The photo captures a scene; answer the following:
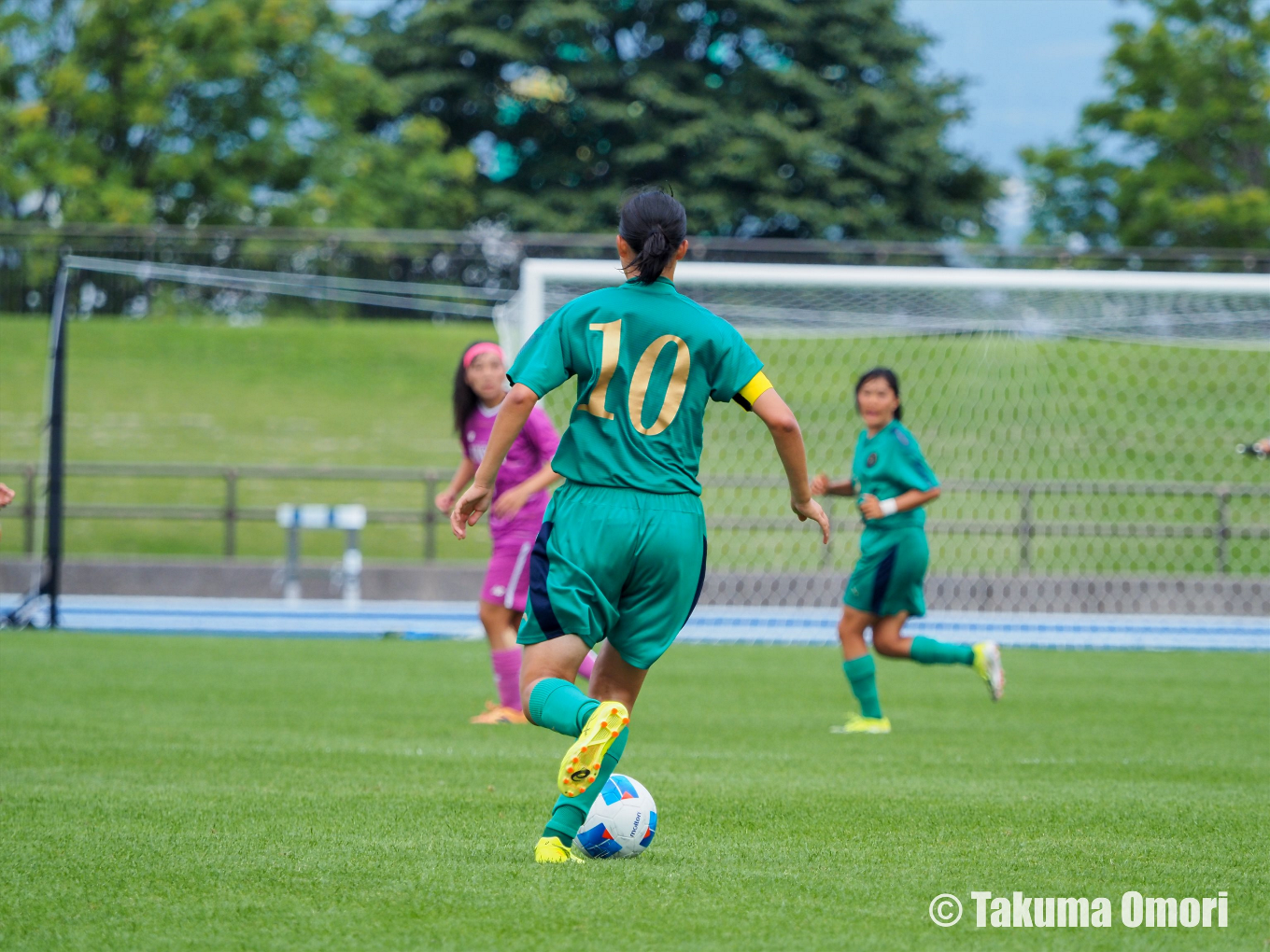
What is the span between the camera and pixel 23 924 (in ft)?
10.6

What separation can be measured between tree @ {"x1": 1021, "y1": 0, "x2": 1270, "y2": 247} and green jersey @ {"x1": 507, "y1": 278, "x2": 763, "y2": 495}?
3084 centimetres

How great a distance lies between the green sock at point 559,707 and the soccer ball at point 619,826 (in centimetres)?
32

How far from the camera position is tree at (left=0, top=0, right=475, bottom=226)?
99.9 feet

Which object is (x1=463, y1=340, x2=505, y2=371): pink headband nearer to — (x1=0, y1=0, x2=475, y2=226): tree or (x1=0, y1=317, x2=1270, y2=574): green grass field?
(x1=0, y1=317, x2=1270, y2=574): green grass field

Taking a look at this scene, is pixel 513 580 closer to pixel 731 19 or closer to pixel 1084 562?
pixel 1084 562

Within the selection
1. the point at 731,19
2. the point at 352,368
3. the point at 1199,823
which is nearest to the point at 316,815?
the point at 1199,823

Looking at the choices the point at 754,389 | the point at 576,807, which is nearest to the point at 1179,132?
the point at 754,389

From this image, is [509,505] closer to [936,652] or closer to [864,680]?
[864,680]

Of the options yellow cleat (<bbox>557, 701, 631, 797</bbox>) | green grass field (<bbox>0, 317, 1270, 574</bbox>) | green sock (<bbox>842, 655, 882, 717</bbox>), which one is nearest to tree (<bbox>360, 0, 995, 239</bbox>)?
green grass field (<bbox>0, 317, 1270, 574</bbox>)

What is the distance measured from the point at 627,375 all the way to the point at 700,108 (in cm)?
3376

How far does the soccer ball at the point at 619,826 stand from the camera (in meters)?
4.07

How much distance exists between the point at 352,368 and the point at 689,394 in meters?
23.2

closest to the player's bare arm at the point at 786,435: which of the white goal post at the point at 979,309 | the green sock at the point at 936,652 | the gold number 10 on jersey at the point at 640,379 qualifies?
the gold number 10 on jersey at the point at 640,379

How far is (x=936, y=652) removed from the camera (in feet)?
26.2
